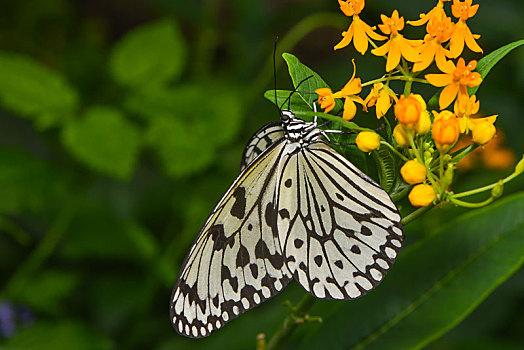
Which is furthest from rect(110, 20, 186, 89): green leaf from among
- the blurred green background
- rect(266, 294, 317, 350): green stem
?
rect(266, 294, 317, 350): green stem

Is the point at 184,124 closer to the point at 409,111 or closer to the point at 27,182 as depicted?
the point at 27,182

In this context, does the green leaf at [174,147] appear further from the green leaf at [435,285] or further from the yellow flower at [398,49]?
the yellow flower at [398,49]

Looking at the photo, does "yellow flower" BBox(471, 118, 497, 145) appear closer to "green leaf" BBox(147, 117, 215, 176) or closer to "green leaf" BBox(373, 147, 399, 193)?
"green leaf" BBox(373, 147, 399, 193)

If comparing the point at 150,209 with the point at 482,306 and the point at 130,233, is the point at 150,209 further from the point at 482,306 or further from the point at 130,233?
the point at 482,306

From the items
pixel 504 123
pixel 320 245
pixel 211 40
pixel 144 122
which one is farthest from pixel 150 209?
pixel 504 123

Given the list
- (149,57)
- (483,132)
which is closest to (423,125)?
(483,132)

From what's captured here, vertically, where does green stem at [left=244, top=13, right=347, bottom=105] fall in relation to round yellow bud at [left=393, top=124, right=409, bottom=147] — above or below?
above
